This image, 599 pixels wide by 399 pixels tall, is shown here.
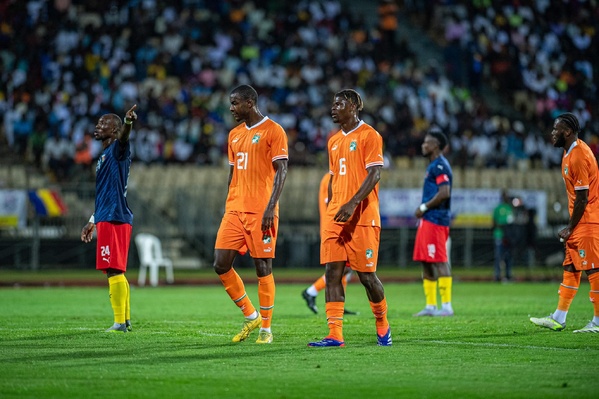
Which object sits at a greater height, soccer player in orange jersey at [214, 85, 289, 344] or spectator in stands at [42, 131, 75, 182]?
spectator in stands at [42, 131, 75, 182]

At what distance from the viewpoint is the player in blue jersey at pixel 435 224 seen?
56.1 ft

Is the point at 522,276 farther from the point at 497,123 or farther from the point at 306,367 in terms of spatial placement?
the point at 306,367

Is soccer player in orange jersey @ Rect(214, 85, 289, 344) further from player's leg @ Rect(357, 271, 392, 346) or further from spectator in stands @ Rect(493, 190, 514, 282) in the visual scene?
spectator in stands @ Rect(493, 190, 514, 282)

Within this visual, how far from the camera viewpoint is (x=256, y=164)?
489 inches

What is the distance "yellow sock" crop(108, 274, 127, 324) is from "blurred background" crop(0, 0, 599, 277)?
1699 centimetres

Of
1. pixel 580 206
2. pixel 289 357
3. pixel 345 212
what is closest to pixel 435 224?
pixel 580 206

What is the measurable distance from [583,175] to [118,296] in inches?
249

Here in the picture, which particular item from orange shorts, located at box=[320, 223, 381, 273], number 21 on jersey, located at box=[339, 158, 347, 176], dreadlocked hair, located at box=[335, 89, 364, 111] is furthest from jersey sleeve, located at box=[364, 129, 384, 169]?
orange shorts, located at box=[320, 223, 381, 273]

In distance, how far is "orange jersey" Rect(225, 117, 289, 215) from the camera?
12352mm

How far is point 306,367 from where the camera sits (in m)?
10.0

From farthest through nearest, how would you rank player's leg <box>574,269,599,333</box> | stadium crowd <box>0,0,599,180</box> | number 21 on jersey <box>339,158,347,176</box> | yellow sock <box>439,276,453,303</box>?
stadium crowd <box>0,0,599,180</box> < yellow sock <box>439,276,453,303</box> < player's leg <box>574,269,599,333</box> < number 21 on jersey <box>339,158,347,176</box>

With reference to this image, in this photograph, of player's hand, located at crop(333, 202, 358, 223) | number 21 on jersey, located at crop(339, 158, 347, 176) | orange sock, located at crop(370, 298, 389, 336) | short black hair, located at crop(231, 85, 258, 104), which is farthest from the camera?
short black hair, located at crop(231, 85, 258, 104)

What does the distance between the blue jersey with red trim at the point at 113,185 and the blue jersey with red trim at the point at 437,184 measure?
5771 mm

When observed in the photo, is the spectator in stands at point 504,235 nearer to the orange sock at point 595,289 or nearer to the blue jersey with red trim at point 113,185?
the orange sock at point 595,289
